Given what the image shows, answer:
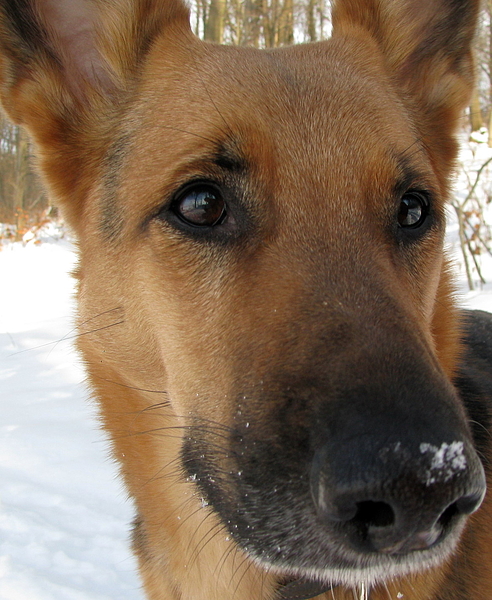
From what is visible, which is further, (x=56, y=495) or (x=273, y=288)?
(x=56, y=495)

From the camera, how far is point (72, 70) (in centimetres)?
284

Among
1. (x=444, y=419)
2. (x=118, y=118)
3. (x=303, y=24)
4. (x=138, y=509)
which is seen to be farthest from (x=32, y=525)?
(x=303, y=24)

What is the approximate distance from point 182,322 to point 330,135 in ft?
3.05

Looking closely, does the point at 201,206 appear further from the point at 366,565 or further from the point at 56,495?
the point at 56,495

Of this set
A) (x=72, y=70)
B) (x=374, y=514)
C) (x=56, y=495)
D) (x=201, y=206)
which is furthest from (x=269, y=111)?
(x=56, y=495)

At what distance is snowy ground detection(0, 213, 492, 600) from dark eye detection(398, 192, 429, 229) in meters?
0.87

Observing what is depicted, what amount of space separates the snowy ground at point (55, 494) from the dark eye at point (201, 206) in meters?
1.12

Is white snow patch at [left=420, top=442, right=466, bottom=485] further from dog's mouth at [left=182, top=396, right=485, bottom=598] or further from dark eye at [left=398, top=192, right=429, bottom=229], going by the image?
dark eye at [left=398, top=192, right=429, bottom=229]

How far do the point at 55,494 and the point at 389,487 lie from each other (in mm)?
3118

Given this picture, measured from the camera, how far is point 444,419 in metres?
1.49

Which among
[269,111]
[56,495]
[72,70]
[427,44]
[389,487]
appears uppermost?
[427,44]

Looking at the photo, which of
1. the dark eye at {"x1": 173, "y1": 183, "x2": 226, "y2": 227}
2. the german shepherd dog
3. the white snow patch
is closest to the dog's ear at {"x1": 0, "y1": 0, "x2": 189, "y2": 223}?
the german shepherd dog

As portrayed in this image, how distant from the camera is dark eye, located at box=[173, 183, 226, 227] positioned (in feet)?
7.17

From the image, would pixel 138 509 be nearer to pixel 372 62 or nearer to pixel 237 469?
pixel 237 469
